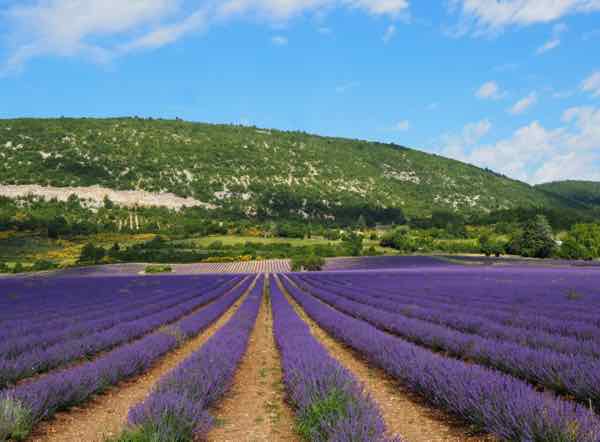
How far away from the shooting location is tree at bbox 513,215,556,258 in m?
60.2

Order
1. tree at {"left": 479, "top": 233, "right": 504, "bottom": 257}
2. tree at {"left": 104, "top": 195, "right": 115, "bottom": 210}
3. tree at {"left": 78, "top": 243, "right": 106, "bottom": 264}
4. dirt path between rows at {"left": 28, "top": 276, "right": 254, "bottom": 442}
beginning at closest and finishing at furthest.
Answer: dirt path between rows at {"left": 28, "top": 276, "right": 254, "bottom": 442}
tree at {"left": 78, "top": 243, "right": 106, "bottom": 264}
tree at {"left": 479, "top": 233, "right": 504, "bottom": 257}
tree at {"left": 104, "top": 195, "right": 115, "bottom": 210}

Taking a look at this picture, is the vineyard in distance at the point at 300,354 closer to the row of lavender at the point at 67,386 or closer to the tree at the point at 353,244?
the row of lavender at the point at 67,386

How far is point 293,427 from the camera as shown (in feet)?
16.3

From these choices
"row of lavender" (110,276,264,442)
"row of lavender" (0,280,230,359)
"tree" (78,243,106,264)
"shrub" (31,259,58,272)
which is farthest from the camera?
"tree" (78,243,106,264)

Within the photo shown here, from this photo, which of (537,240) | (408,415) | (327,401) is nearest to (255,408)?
(327,401)

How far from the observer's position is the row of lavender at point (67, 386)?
446 cm

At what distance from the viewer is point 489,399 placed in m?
4.35

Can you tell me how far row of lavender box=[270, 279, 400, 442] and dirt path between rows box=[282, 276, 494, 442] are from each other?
1.43ft

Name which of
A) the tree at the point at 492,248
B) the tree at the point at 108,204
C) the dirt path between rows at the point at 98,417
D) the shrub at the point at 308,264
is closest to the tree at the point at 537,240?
the tree at the point at 492,248

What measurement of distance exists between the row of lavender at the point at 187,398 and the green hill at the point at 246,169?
97.5 meters

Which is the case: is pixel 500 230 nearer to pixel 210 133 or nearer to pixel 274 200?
pixel 274 200

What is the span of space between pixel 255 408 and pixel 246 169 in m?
123

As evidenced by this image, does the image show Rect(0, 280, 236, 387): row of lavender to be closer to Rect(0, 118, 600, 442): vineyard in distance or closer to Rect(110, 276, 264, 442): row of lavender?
Rect(0, 118, 600, 442): vineyard in distance

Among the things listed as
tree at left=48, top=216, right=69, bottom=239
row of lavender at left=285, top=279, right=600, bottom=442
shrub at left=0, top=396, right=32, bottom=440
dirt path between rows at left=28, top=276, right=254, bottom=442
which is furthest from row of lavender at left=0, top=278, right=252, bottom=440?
tree at left=48, top=216, right=69, bottom=239
